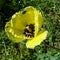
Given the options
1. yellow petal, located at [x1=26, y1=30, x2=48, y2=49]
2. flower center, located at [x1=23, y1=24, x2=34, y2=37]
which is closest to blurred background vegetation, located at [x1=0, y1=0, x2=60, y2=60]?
flower center, located at [x1=23, y1=24, x2=34, y2=37]

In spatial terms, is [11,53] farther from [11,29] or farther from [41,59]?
[11,29]

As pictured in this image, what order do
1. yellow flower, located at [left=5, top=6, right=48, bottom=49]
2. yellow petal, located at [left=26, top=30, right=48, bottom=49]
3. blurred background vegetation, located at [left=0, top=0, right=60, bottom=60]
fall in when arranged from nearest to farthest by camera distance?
yellow petal, located at [left=26, top=30, right=48, bottom=49], yellow flower, located at [left=5, top=6, right=48, bottom=49], blurred background vegetation, located at [left=0, top=0, right=60, bottom=60]

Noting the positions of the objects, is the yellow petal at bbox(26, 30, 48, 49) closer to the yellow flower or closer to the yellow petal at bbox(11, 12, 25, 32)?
the yellow flower

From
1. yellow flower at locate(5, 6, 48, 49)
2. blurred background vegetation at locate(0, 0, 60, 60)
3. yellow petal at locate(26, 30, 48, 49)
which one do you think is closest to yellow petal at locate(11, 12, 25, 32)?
yellow flower at locate(5, 6, 48, 49)

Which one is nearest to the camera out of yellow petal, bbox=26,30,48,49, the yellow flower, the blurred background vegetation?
yellow petal, bbox=26,30,48,49

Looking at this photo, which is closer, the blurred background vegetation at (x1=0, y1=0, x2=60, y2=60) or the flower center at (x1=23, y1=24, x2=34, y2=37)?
the flower center at (x1=23, y1=24, x2=34, y2=37)

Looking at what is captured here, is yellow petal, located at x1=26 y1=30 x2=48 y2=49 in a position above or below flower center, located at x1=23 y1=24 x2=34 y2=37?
below

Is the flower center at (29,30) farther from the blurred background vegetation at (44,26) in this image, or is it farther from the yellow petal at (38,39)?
the blurred background vegetation at (44,26)

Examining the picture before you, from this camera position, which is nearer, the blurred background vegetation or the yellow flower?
the yellow flower

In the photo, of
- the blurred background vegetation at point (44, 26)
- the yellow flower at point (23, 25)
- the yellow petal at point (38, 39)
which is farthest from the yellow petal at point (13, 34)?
the blurred background vegetation at point (44, 26)
